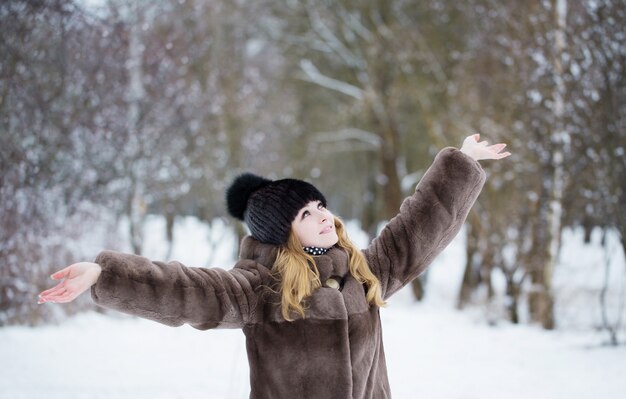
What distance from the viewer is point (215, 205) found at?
1345 centimetres

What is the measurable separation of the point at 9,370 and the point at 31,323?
7.10ft

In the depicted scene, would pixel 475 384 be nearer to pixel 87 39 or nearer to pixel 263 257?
pixel 263 257

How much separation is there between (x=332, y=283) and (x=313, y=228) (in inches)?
9.2

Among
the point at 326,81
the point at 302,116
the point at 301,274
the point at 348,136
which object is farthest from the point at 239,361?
the point at 302,116

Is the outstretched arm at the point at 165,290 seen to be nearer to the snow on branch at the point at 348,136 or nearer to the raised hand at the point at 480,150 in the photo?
the raised hand at the point at 480,150

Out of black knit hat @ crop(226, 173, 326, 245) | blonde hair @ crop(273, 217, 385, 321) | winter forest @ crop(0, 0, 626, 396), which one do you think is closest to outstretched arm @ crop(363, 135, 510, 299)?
blonde hair @ crop(273, 217, 385, 321)

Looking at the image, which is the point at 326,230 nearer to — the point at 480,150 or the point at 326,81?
the point at 480,150

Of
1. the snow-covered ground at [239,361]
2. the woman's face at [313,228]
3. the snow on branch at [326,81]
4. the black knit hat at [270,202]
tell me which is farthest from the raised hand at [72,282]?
the snow on branch at [326,81]

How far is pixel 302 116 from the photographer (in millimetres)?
17281

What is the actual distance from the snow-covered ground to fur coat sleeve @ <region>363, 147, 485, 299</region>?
2.78 metres

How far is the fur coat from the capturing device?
211cm

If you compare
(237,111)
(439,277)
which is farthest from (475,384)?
(439,277)

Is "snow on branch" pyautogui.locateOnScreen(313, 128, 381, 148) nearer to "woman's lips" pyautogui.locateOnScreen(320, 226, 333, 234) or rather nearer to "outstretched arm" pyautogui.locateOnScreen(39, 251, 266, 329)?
"woman's lips" pyautogui.locateOnScreen(320, 226, 333, 234)

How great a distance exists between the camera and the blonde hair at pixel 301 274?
223 cm
